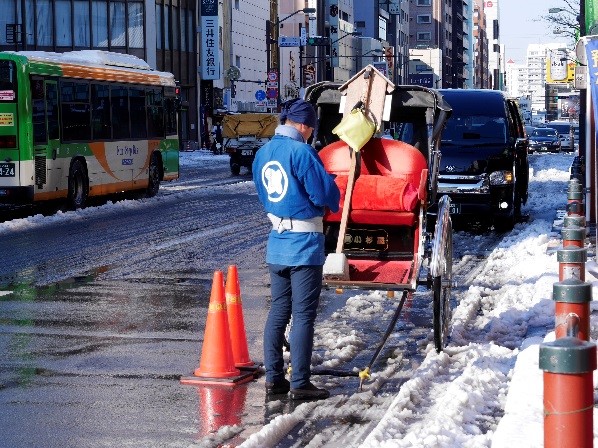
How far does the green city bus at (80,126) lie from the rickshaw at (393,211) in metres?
14.0

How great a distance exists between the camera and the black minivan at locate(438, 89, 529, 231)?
20719 mm

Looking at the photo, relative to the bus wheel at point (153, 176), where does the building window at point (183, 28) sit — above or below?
above

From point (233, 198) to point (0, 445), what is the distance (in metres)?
24.5

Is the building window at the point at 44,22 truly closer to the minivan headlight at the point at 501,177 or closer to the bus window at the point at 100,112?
the bus window at the point at 100,112

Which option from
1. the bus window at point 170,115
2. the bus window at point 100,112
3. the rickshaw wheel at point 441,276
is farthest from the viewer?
the bus window at point 170,115

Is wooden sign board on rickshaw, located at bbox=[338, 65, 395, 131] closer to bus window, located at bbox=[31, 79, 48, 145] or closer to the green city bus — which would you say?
the green city bus

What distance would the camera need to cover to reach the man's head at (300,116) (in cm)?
829

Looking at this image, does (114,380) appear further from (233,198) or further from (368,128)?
(233,198)

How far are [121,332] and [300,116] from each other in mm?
3367

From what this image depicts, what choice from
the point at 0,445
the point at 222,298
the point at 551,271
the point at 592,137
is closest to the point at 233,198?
the point at 592,137

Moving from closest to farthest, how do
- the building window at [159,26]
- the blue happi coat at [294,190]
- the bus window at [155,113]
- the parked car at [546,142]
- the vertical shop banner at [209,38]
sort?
the blue happi coat at [294,190] < the bus window at [155,113] < the parked car at [546,142] < the building window at [159,26] < the vertical shop banner at [209,38]

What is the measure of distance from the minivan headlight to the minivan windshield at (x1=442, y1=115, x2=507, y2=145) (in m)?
0.65

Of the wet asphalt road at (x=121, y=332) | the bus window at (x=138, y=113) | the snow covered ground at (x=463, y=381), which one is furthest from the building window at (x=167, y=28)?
the snow covered ground at (x=463, y=381)

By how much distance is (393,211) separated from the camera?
33.8ft
